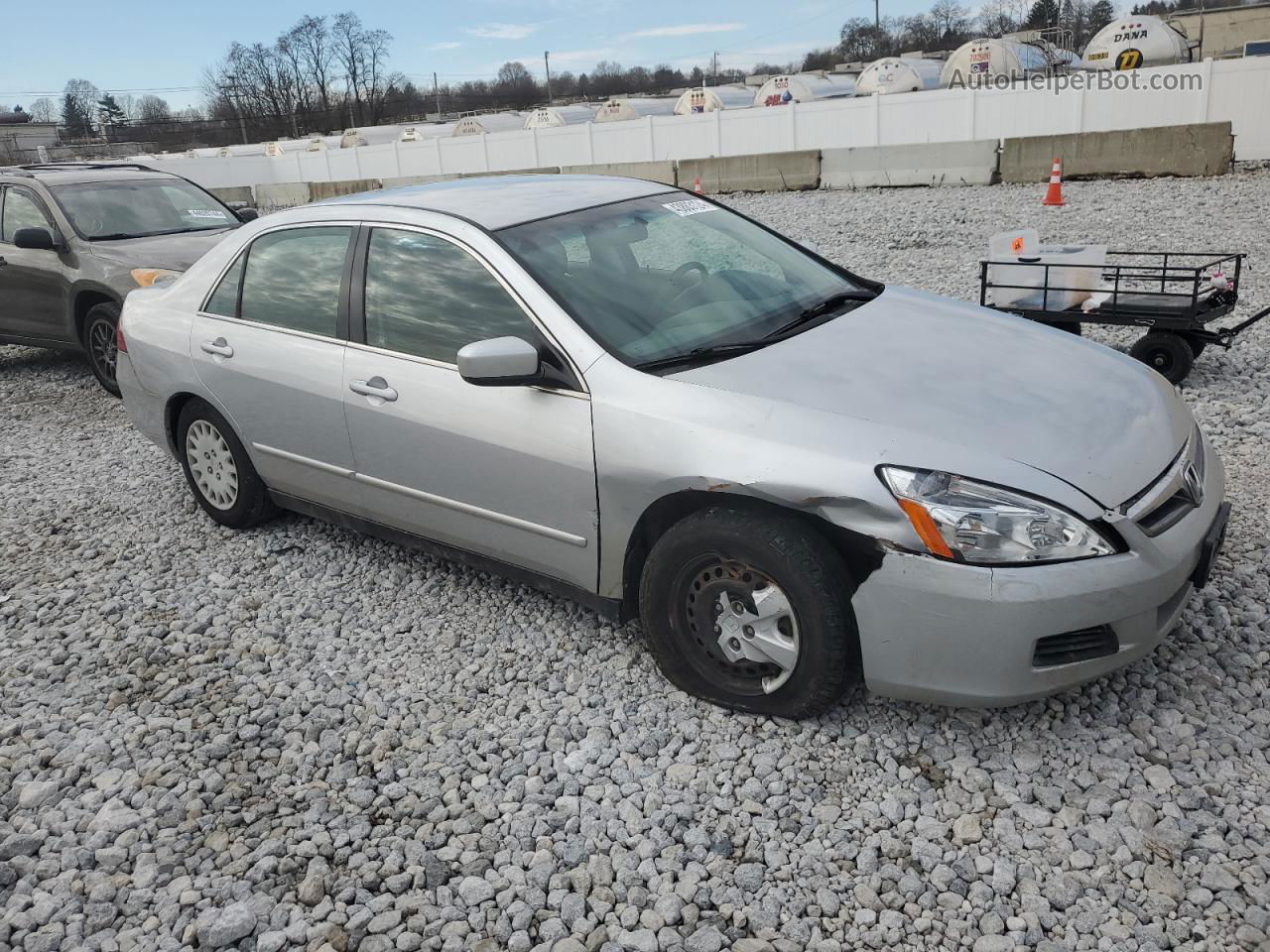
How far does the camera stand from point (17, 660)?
412cm

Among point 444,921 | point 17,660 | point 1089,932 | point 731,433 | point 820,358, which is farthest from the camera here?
point 17,660

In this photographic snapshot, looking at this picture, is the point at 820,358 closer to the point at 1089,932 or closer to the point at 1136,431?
the point at 1136,431

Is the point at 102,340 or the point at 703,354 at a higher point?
the point at 703,354

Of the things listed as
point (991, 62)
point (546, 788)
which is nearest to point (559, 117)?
point (991, 62)

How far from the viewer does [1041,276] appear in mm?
6500

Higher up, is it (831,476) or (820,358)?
→ (820,358)

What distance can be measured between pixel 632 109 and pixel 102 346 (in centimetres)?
3194

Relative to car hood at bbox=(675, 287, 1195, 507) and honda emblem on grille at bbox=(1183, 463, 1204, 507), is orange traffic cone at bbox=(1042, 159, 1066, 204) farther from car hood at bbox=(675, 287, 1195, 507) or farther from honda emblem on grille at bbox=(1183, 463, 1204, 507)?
honda emblem on grille at bbox=(1183, 463, 1204, 507)

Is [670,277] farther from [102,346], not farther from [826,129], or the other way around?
[826,129]

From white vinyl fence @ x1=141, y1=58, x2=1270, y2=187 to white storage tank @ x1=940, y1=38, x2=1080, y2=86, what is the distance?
1181 centimetres

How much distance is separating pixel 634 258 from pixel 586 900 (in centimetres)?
233

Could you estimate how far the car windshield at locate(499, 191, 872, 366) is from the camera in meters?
3.52

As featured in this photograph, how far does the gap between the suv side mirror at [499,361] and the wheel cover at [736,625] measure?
33.6 inches

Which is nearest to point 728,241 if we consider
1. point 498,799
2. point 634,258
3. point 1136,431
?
point 634,258
